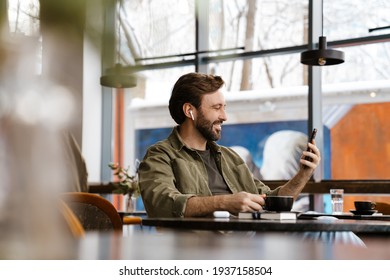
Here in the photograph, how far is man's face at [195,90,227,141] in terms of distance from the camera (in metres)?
2.80

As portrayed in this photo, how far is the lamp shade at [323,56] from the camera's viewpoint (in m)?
4.20

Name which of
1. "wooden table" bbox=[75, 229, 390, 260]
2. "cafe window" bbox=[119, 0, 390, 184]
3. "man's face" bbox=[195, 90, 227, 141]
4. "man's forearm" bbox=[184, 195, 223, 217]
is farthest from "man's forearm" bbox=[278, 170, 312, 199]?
"cafe window" bbox=[119, 0, 390, 184]

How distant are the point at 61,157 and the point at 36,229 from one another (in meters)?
0.04

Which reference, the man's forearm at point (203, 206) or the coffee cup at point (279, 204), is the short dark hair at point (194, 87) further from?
the coffee cup at point (279, 204)

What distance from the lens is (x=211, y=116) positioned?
285 centimetres

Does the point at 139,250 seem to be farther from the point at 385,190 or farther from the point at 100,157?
the point at 100,157

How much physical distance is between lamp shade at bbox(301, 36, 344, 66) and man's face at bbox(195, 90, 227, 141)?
152 centimetres

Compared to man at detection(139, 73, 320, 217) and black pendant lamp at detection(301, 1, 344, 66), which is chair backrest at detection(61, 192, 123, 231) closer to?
man at detection(139, 73, 320, 217)

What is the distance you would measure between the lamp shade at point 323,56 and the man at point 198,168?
1.52 meters

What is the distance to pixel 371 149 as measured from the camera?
5645 mm

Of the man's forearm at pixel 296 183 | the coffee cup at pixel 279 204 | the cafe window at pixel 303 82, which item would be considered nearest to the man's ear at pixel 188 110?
the man's forearm at pixel 296 183

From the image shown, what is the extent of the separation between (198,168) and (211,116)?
1.00 feet

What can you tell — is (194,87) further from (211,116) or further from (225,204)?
(225,204)

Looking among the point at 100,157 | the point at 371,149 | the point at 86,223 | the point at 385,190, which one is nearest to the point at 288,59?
Answer: the point at 371,149
